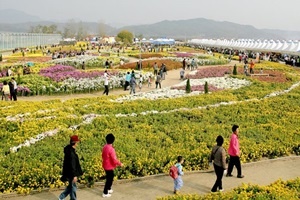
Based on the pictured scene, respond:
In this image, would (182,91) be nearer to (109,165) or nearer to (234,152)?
(234,152)

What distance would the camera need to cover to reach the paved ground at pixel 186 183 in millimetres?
8898

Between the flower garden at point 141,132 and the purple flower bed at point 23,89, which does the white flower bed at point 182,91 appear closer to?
the flower garden at point 141,132

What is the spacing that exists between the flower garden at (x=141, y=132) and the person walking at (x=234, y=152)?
2.88 feet

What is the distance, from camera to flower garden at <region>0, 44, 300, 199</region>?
31.6 ft

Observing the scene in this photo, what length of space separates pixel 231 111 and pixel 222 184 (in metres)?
7.27

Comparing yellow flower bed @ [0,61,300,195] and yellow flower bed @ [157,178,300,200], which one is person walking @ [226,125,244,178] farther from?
yellow flower bed @ [157,178,300,200]

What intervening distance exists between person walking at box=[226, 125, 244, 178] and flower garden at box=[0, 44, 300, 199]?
88cm

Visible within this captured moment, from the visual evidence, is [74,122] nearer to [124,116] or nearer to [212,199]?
[124,116]

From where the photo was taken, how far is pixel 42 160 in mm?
10000

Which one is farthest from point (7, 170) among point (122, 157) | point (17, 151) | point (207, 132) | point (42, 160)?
point (207, 132)

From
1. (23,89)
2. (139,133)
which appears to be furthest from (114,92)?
(139,133)

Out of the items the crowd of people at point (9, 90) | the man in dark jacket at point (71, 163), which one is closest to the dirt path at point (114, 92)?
the crowd of people at point (9, 90)

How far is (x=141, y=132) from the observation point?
41.8 feet

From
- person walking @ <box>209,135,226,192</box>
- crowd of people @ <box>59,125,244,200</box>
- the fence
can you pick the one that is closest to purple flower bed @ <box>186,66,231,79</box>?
crowd of people @ <box>59,125,244,200</box>
